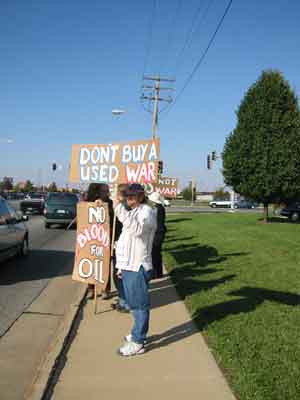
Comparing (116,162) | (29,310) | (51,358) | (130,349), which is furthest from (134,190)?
(29,310)

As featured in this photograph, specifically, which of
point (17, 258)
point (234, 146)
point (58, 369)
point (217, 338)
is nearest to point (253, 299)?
point (217, 338)

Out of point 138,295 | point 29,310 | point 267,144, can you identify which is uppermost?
point 267,144

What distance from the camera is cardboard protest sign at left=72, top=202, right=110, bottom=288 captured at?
600 cm

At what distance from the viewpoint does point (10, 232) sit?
8.94 meters

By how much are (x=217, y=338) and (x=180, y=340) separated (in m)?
0.42

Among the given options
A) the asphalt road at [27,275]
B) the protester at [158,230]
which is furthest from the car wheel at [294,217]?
the protester at [158,230]

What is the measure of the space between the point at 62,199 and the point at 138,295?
17.0 m

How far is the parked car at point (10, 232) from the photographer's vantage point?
8.49 meters

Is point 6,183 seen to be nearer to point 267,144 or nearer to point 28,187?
point 28,187

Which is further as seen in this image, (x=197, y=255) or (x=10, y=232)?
(x=197, y=255)

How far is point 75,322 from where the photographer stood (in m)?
5.38

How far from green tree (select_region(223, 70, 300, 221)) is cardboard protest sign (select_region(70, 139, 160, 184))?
65.5 feet

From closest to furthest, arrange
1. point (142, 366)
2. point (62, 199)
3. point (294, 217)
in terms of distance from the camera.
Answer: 1. point (142, 366)
2. point (62, 199)
3. point (294, 217)

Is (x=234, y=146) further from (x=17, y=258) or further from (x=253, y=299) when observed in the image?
(x=253, y=299)
